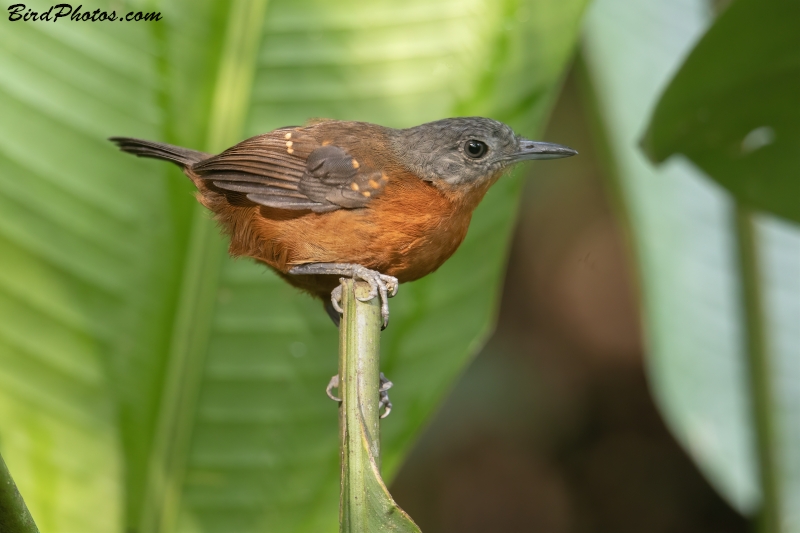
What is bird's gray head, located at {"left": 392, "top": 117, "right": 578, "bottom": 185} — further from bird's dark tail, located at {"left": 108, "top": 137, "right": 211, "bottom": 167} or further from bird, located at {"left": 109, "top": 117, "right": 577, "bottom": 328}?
bird's dark tail, located at {"left": 108, "top": 137, "right": 211, "bottom": 167}

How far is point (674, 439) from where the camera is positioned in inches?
235

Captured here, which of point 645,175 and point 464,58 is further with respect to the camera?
point 645,175

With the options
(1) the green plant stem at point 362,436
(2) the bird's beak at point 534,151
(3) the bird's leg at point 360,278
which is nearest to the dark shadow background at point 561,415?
(2) the bird's beak at point 534,151

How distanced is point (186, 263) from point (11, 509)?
1148 mm

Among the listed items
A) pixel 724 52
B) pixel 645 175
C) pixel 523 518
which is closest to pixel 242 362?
pixel 724 52

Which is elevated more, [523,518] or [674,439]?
[674,439]

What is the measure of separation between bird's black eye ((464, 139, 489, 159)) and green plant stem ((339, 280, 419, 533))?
1.19 meters

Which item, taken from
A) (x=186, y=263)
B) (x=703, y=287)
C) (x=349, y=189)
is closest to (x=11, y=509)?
A: (x=186, y=263)

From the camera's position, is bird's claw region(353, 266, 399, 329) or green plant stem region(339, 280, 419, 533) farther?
bird's claw region(353, 266, 399, 329)

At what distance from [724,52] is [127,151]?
1808 mm

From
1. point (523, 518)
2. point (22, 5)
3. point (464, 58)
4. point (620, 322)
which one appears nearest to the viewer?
point (22, 5)

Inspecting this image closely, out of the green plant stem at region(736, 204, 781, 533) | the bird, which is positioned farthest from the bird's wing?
the green plant stem at region(736, 204, 781, 533)

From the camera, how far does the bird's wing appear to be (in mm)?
2682

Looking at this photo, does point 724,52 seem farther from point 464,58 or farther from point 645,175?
point 645,175
